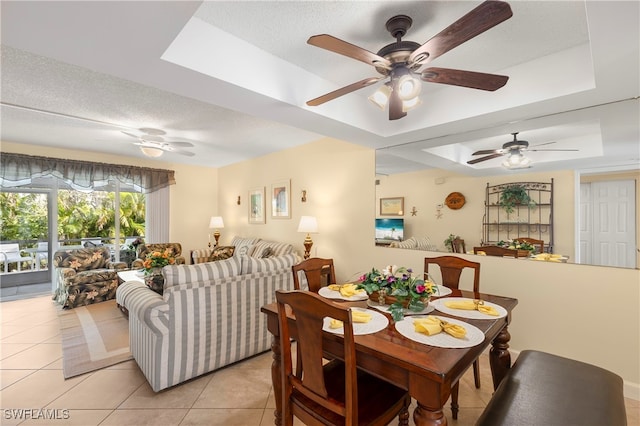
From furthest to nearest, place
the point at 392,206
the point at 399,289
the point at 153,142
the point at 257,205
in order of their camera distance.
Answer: the point at 257,205 < the point at 153,142 < the point at 392,206 < the point at 399,289

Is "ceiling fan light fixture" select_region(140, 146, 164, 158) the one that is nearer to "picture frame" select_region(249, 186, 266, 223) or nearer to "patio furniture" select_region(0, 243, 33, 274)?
"picture frame" select_region(249, 186, 266, 223)

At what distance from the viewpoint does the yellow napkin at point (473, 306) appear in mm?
1591

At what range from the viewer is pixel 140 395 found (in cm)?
209

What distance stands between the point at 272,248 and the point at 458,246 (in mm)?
2691

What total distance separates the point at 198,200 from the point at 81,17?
5.36m

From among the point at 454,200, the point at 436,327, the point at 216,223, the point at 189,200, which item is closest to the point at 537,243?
the point at 454,200

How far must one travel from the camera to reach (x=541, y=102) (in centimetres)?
204

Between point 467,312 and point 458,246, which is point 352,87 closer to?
point 467,312

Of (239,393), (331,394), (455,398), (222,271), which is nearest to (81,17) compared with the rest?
(222,271)

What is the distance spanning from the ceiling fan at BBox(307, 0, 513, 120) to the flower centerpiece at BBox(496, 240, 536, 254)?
1.63 meters

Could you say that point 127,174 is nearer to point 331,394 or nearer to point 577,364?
point 331,394

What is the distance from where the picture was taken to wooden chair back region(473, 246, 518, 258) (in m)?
2.58

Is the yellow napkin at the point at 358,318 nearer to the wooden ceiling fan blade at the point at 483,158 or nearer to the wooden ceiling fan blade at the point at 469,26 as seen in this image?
the wooden ceiling fan blade at the point at 469,26

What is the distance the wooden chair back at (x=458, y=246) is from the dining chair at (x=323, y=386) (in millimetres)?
1854
